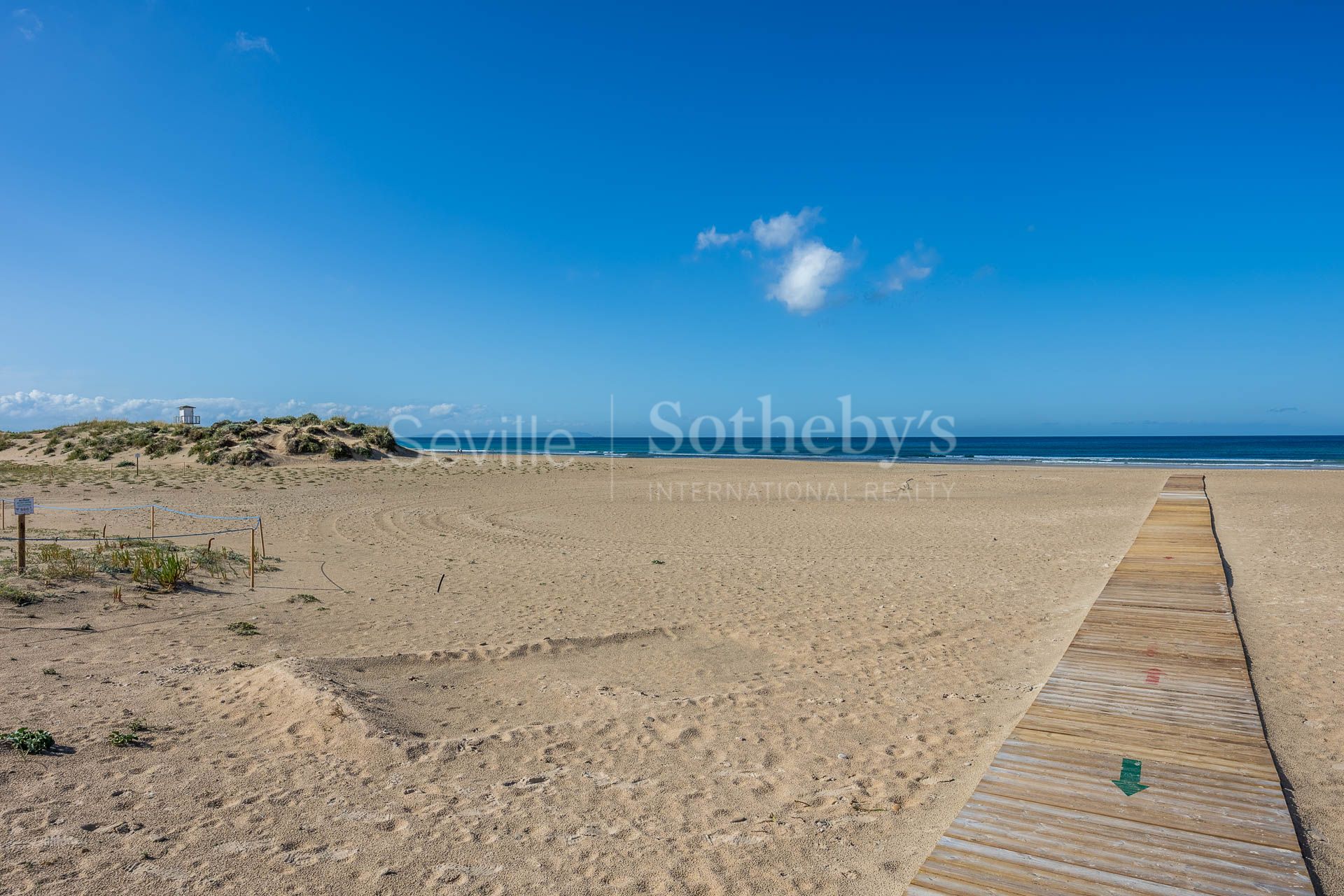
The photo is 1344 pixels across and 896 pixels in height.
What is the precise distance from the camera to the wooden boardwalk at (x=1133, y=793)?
9.95 feet

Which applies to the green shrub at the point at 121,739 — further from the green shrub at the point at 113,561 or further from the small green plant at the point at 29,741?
the green shrub at the point at 113,561

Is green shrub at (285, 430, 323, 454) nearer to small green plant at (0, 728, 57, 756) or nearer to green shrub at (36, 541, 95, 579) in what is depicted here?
green shrub at (36, 541, 95, 579)

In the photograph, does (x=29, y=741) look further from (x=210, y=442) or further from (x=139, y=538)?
(x=210, y=442)

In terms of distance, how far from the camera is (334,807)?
3.87 meters

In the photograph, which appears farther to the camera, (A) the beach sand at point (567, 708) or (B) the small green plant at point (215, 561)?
(B) the small green plant at point (215, 561)

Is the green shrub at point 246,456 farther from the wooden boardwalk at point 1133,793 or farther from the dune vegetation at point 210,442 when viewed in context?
the wooden boardwalk at point 1133,793

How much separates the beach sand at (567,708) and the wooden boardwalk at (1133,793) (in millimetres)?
311

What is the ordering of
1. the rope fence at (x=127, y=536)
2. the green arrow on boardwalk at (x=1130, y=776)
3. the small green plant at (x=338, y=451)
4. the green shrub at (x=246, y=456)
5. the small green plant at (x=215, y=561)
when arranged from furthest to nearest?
the small green plant at (x=338, y=451)
the green shrub at (x=246, y=456)
the small green plant at (x=215, y=561)
the rope fence at (x=127, y=536)
the green arrow on boardwalk at (x=1130, y=776)

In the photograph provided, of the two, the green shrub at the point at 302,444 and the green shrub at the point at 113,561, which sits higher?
the green shrub at the point at 302,444

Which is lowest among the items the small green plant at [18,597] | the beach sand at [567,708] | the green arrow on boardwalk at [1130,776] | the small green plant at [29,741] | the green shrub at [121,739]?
the beach sand at [567,708]

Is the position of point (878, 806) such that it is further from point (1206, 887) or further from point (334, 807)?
point (334, 807)

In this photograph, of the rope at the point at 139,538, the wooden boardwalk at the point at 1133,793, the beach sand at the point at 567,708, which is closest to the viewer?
the wooden boardwalk at the point at 1133,793

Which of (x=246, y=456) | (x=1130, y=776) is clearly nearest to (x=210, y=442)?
(x=246, y=456)

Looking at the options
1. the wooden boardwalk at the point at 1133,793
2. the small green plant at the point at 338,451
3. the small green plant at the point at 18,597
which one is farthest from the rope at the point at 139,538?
the small green plant at the point at 338,451
